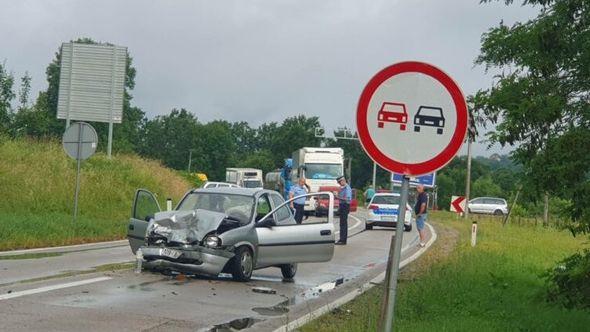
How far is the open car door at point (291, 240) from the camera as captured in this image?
1288 cm

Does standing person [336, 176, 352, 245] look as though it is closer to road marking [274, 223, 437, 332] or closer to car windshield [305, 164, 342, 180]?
road marking [274, 223, 437, 332]

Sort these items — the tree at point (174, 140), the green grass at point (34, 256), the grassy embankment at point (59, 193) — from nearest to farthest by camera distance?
1. the green grass at point (34, 256)
2. the grassy embankment at point (59, 193)
3. the tree at point (174, 140)

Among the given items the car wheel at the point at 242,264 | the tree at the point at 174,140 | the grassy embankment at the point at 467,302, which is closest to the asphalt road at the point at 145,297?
the car wheel at the point at 242,264

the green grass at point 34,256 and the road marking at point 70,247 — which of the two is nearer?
the green grass at point 34,256

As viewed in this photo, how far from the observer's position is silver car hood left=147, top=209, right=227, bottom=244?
1220cm

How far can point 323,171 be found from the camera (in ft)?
143

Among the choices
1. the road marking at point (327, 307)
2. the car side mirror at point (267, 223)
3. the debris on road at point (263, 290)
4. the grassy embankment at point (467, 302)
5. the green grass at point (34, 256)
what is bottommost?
the green grass at point (34, 256)

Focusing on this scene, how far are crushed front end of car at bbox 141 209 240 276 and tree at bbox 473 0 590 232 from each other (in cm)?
488

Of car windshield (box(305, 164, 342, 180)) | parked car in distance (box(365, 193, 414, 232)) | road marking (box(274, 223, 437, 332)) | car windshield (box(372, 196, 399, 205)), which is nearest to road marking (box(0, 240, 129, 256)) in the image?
road marking (box(274, 223, 437, 332))

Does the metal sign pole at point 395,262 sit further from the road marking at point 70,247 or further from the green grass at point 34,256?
the road marking at point 70,247

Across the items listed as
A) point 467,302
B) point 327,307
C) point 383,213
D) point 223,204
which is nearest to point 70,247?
point 223,204

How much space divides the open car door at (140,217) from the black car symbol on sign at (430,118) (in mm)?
8939

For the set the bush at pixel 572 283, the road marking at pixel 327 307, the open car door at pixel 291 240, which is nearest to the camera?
the bush at pixel 572 283

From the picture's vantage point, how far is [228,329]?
8.62m
